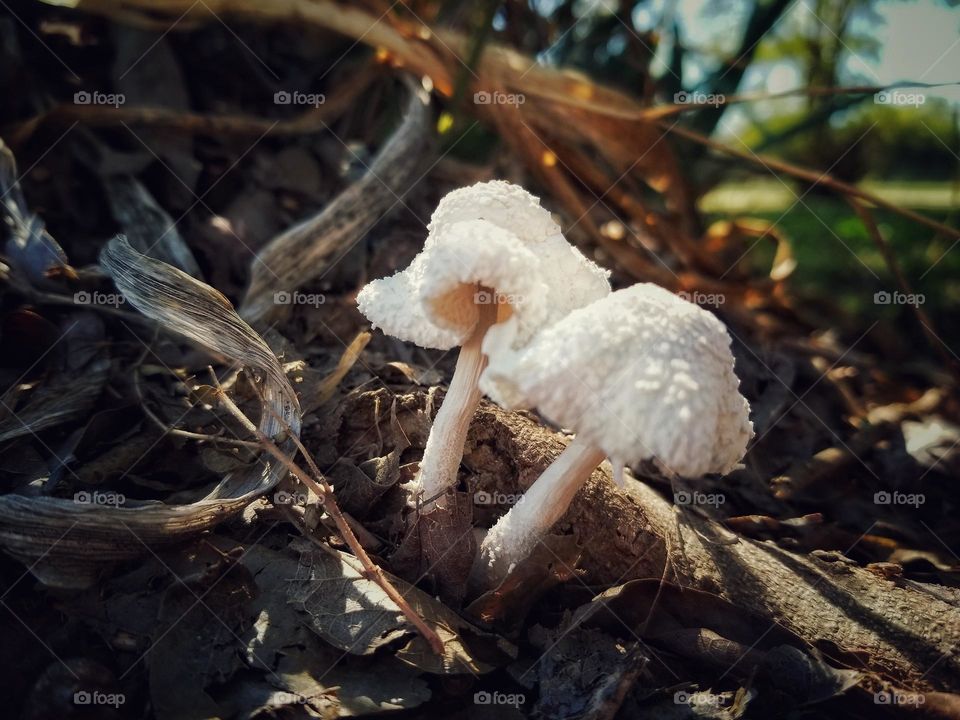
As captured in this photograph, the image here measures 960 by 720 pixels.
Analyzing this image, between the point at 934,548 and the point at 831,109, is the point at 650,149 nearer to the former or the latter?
the point at 831,109

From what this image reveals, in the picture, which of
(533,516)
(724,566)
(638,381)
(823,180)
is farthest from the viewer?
(823,180)

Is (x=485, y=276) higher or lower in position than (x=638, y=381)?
higher

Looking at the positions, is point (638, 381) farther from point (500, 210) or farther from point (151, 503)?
point (151, 503)

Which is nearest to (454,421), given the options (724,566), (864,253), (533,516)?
(533,516)

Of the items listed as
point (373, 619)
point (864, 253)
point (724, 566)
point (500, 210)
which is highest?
point (864, 253)

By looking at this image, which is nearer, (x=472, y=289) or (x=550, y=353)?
(x=550, y=353)

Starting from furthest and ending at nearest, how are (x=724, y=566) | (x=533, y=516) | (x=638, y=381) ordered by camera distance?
(x=724, y=566)
(x=533, y=516)
(x=638, y=381)

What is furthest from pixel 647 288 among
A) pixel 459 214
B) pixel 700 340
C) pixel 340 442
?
pixel 340 442
